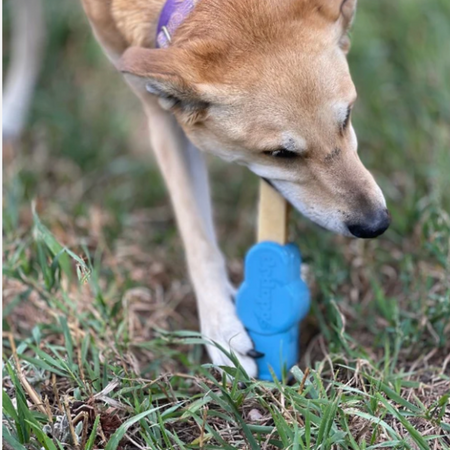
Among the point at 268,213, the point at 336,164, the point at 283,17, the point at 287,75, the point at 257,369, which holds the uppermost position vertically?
the point at 283,17

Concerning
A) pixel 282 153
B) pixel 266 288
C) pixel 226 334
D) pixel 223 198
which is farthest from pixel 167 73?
pixel 223 198

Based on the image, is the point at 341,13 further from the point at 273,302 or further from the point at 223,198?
the point at 223,198

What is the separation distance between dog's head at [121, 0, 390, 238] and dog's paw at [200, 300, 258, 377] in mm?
507

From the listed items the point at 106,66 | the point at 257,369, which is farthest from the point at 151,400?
→ the point at 106,66

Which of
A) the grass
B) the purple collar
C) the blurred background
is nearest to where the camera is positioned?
the grass

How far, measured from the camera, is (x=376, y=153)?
12.6 ft

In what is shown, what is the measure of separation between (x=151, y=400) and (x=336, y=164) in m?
1.02

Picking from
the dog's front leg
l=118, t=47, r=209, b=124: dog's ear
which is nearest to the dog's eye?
l=118, t=47, r=209, b=124: dog's ear

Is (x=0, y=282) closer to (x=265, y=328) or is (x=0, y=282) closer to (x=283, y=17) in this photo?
(x=265, y=328)

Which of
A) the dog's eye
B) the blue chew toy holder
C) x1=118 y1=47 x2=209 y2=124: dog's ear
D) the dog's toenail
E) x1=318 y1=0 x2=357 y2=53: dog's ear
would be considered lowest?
the dog's toenail

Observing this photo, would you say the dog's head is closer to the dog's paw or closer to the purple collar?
the purple collar

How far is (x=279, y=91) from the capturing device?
2396 mm

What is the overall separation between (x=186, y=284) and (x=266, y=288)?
2.67 feet

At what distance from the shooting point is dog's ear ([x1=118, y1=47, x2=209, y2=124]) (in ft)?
8.07
